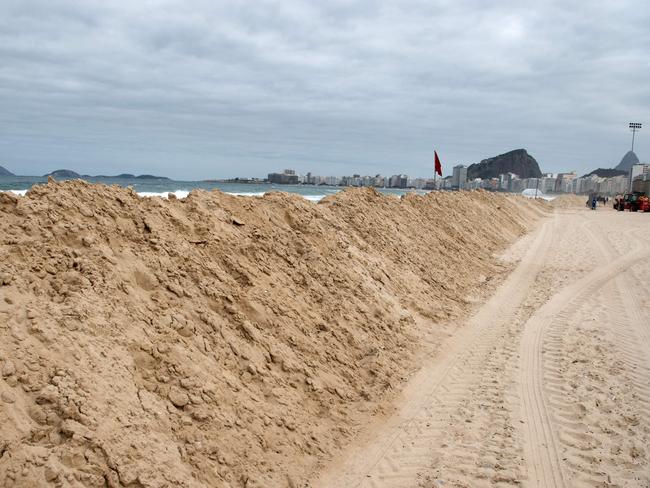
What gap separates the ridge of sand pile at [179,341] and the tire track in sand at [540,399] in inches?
59.9

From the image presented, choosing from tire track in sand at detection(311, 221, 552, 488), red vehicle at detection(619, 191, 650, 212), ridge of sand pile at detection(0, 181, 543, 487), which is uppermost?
red vehicle at detection(619, 191, 650, 212)

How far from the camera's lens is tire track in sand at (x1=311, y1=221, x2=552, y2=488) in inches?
163

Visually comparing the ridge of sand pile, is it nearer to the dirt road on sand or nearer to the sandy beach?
the sandy beach

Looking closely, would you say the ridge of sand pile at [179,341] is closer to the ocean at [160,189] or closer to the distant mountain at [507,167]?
the ocean at [160,189]

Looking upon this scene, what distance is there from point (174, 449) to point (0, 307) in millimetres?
1736

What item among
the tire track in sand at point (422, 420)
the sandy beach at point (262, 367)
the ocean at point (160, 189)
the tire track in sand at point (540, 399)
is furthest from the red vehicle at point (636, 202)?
the tire track in sand at point (422, 420)

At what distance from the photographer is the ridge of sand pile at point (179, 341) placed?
10.8 ft

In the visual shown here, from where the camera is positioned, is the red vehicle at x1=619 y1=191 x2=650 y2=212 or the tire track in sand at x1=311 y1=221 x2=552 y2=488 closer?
the tire track in sand at x1=311 y1=221 x2=552 y2=488

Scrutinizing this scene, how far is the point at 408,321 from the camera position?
7648mm

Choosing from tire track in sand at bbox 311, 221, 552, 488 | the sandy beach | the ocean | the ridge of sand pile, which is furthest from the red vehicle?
the ridge of sand pile

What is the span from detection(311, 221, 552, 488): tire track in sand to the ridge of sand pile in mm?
275

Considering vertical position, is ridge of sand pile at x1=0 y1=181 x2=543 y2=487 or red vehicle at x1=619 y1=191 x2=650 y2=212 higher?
red vehicle at x1=619 y1=191 x2=650 y2=212

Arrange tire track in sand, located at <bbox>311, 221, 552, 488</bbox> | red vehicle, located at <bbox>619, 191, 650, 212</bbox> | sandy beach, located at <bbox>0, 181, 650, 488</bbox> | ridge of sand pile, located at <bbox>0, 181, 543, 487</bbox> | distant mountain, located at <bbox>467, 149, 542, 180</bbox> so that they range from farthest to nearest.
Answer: distant mountain, located at <bbox>467, 149, 542, 180</bbox> < red vehicle, located at <bbox>619, 191, 650, 212</bbox> < tire track in sand, located at <bbox>311, 221, 552, 488</bbox> < sandy beach, located at <bbox>0, 181, 650, 488</bbox> < ridge of sand pile, located at <bbox>0, 181, 543, 487</bbox>

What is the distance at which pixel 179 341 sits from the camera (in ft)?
14.7
